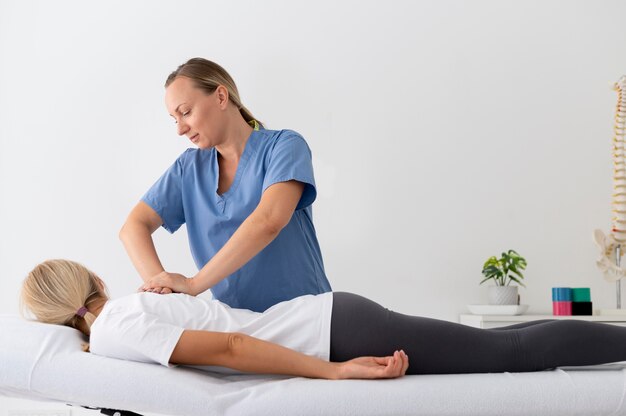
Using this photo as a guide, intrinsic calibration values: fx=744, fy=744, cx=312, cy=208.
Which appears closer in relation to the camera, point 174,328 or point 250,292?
point 174,328

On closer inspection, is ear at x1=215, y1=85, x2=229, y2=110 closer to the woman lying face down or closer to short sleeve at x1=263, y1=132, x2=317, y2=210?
short sleeve at x1=263, y1=132, x2=317, y2=210

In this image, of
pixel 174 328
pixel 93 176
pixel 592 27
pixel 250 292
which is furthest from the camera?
pixel 592 27

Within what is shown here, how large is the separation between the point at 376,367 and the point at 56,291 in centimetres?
74

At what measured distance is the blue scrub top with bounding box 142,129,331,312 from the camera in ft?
6.27

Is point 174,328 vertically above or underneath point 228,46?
underneath

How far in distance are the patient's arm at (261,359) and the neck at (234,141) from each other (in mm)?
674

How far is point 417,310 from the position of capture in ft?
10.5

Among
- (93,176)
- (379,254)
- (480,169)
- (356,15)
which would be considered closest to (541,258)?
(480,169)

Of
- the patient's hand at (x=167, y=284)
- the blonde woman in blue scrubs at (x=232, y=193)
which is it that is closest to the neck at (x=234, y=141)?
the blonde woman in blue scrubs at (x=232, y=193)

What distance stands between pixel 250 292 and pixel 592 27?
91.1 inches

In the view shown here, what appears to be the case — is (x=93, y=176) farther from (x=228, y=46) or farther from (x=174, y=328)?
(x=174, y=328)

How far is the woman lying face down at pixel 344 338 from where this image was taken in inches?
57.4

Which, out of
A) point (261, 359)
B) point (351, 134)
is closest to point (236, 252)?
point (261, 359)

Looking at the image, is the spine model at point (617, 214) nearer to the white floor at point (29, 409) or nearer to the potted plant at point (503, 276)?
the potted plant at point (503, 276)
